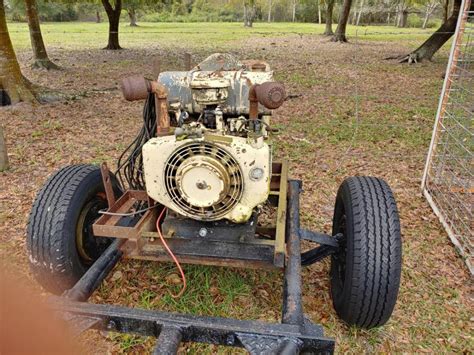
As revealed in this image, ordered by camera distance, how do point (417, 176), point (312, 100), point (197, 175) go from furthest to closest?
point (312, 100), point (417, 176), point (197, 175)

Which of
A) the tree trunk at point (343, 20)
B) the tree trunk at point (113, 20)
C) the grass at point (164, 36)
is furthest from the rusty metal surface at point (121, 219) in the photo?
the tree trunk at point (343, 20)

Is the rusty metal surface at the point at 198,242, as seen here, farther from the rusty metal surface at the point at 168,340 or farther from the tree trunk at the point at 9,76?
the tree trunk at the point at 9,76

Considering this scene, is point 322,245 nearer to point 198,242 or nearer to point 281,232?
point 281,232

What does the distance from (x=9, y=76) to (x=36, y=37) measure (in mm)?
4424

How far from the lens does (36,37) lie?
11.4 metres

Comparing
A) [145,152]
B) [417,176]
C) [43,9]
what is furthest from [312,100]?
[43,9]

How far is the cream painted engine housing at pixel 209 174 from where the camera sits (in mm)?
2404

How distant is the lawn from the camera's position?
302 cm

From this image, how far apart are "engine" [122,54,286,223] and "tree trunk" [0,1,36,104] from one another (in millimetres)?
6119

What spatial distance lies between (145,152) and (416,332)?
87.8 inches

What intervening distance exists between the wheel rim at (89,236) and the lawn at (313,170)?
0.36 metres

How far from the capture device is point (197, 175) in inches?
96.0

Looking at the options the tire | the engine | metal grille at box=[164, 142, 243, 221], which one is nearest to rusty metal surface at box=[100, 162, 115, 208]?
the tire

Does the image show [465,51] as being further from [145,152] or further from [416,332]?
[145,152]
